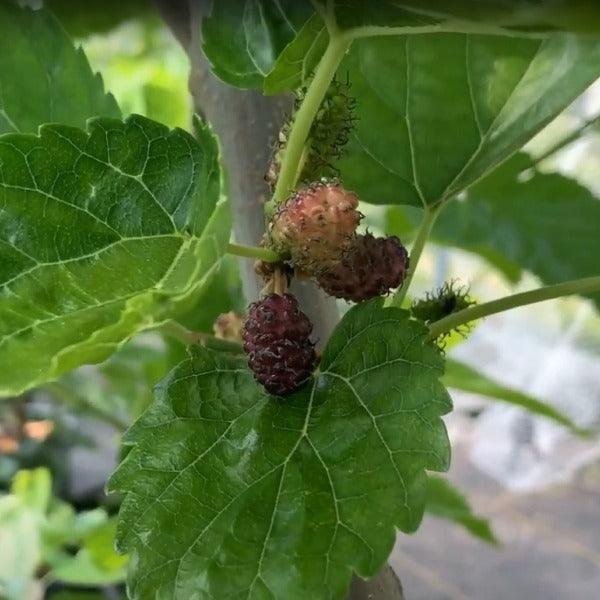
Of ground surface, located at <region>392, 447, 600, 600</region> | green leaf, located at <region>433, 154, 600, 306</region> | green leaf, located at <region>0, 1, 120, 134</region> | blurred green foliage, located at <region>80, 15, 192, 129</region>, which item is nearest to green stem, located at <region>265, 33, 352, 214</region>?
green leaf, located at <region>0, 1, 120, 134</region>

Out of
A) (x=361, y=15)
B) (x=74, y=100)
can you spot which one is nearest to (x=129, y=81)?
(x=74, y=100)

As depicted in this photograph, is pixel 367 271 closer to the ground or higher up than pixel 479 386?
closer to the ground

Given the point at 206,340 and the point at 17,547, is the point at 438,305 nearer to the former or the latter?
the point at 206,340

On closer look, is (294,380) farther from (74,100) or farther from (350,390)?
(74,100)

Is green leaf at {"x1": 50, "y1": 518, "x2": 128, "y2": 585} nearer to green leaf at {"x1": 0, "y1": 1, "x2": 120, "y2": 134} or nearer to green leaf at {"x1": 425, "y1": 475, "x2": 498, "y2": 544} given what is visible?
green leaf at {"x1": 425, "y1": 475, "x2": 498, "y2": 544}

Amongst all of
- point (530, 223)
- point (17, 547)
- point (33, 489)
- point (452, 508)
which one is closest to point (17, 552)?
point (17, 547)

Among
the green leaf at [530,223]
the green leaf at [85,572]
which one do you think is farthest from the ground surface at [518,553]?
the green leaf at [530,223]
